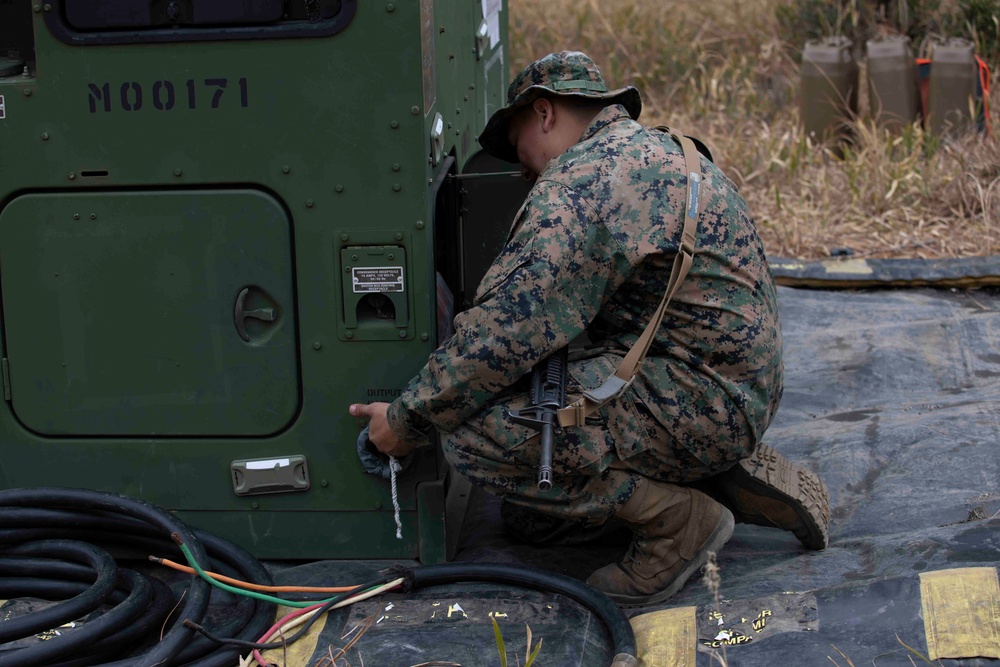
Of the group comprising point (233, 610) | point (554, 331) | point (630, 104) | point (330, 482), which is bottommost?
point (233, 610)

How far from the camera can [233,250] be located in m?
3.08

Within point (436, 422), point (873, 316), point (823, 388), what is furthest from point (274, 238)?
point (873, 316)

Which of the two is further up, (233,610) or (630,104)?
(630,104)

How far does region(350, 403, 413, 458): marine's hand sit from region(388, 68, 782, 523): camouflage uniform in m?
0.04

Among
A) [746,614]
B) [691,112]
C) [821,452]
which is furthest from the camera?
[691,112]

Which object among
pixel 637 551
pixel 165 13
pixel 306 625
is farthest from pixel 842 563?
pixel 165 13

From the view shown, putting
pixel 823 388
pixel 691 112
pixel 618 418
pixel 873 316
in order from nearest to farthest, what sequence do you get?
pixel 618 418 < pixel 823 388 < pixel 873 316 < pixel 691 112

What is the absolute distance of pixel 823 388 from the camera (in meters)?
4.43

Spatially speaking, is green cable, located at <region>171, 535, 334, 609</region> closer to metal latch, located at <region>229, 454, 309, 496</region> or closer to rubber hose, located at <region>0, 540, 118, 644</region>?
rubber hose, located at <region>0, 540, 118, 644</region>

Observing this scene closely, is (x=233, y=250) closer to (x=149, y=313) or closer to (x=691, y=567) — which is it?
(x=149, y=313)

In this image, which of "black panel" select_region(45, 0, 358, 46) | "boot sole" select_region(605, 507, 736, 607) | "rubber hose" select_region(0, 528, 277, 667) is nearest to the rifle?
"boot sole" select_region(605, 507, 736, 607)

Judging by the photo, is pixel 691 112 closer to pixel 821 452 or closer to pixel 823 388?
pixel 823 388

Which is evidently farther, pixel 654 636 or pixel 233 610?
pixel 233 610

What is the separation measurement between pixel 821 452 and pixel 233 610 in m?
1.98
